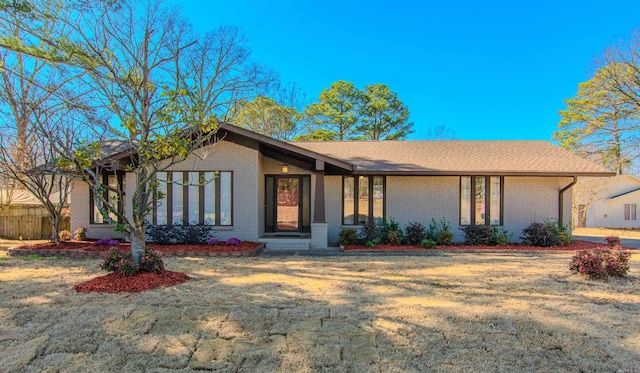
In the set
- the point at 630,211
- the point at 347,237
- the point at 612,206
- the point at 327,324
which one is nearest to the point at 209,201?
the point at 347,237

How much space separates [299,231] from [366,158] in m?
3.62

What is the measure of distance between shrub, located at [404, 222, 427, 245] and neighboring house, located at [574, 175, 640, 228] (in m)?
19.3

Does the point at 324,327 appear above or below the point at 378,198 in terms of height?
below

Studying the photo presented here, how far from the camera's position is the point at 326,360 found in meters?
3.26

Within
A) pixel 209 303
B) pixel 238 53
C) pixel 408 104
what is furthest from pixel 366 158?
pixel 408 104

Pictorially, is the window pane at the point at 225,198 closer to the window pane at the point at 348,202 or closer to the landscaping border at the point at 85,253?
the landscaping border at the point at 85,253

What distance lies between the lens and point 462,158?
12.5 meters

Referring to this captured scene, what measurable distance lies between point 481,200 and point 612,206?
21.0m

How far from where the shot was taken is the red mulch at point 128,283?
17.6 ft

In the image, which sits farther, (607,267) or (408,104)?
(408,104)

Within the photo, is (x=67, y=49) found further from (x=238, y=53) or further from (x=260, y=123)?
(x=260, y=123)

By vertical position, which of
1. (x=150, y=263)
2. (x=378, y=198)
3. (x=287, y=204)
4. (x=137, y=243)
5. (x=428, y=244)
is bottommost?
(x=428, y=244)

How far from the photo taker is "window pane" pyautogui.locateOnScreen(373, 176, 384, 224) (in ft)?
39.3

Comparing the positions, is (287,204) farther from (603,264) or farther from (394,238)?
(603,264)
